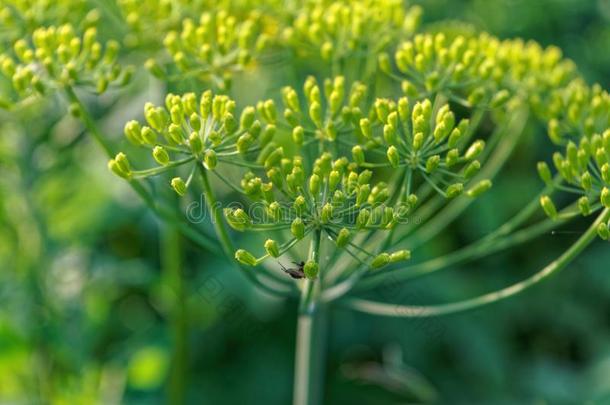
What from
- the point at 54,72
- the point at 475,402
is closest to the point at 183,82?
the point at 54,72

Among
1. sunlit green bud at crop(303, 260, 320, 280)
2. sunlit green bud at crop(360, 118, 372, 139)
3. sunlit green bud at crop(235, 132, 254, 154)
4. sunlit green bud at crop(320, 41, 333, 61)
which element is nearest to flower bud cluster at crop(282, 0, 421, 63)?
sunlit green bud at crop(320, 41, 333, 61)

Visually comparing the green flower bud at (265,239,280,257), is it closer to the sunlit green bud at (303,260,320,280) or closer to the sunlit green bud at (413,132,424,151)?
the sunlit green bud at (303,260,320,280)

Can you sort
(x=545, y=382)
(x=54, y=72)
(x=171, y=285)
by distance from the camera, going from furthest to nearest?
(x=545, y=382)
(x=171, y=285)
(x=54, y=72)

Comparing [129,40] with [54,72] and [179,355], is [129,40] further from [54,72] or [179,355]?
[179,355]

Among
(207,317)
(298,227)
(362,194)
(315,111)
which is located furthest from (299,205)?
(207,317)

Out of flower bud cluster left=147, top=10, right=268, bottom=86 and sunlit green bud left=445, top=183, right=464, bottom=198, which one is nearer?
sunlit green bud left=445, top=183, right=464, bottom=198

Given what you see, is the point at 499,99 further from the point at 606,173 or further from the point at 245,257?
the point at 245,257
